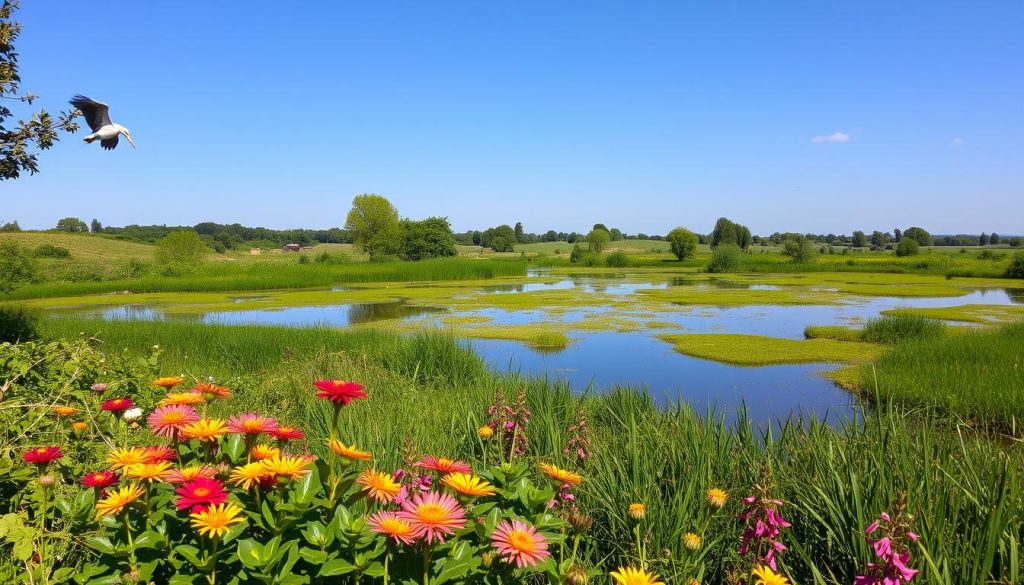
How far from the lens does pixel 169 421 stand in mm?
1173

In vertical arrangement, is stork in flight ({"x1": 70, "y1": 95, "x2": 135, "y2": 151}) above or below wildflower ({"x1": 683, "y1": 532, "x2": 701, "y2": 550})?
above

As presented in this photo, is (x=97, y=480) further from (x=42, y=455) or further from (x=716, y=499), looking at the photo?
(x=716, y=499)

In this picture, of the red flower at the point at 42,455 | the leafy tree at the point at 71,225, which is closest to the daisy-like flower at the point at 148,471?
the red flower at the point at 42,455

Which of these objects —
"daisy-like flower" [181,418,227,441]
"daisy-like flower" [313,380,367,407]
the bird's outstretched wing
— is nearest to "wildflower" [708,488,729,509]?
"daisy-like flower" [313,380,367,407]

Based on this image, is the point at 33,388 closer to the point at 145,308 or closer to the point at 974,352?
the point at 974,352

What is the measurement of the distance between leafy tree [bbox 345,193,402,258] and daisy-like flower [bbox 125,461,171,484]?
4436 cm

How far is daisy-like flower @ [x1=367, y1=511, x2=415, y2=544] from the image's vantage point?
3.19 feet

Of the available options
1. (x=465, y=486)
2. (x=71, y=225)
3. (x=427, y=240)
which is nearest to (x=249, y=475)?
(x=465, y=486)

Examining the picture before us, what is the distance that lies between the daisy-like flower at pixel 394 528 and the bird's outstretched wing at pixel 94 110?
4.28 meters

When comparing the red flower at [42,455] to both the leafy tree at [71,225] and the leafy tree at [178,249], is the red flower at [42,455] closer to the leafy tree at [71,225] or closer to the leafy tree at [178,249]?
→ the leafy tree at [178,249]

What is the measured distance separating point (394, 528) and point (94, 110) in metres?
4.64

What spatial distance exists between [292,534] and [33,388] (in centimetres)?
282

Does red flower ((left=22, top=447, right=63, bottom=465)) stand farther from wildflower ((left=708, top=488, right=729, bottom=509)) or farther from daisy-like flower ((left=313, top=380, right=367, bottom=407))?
wildflower ((left=708, top=488, right=729, bottom=509))

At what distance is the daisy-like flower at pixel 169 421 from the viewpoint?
1.17m
